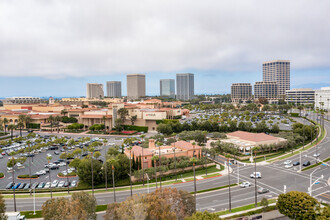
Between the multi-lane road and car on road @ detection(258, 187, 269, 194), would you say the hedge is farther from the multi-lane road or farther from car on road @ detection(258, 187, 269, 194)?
car on road @ detection(258, 187, 269, 194)

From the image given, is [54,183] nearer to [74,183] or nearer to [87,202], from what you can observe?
[74,183]

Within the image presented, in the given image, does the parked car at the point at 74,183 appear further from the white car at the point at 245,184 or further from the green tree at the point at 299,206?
the green tree at the point at 299,206

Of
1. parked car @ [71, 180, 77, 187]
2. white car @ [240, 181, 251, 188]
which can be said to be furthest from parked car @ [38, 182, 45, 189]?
white car @ [240, 181, 251, 188]

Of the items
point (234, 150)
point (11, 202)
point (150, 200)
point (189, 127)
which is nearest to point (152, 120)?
point (189, 127)

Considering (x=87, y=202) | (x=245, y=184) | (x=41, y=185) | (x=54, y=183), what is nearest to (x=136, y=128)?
(x=54, y=183)

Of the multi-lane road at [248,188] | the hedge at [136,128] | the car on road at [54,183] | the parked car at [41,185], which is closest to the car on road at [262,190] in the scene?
the multi-lane road at [248,188]

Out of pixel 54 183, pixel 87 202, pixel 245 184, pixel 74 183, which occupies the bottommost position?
pixel 74 183
